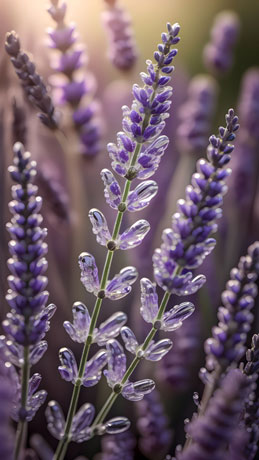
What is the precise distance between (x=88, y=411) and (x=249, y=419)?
0.07m

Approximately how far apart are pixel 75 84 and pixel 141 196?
0.16m

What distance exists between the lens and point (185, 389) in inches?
16.6

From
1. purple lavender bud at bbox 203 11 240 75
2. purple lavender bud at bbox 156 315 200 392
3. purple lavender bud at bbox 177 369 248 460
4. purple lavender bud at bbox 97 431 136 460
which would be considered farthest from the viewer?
purple lavender bud at bbox 203 11 240 75

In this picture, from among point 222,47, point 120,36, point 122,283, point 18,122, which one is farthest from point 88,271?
point 222,47

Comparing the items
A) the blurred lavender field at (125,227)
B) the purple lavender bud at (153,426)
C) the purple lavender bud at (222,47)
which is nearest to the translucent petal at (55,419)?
the blurred lavender field at (125,227)

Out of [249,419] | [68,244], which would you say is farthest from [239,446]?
[68,244]

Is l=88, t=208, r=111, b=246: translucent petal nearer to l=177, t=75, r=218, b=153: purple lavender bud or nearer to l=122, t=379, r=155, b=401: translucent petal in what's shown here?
l=122, t=379, r=155, b=401: translucent petal

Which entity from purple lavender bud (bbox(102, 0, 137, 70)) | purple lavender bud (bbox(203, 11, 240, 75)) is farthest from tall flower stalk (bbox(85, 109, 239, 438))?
purple lavender bud (bbox(203, 11, 240, 75))

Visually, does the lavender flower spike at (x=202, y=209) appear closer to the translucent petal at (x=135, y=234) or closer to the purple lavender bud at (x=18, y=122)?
the translucent petal at (x=135, y=234)

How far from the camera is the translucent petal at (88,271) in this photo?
9.6 inches

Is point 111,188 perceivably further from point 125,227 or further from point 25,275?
point 125,227

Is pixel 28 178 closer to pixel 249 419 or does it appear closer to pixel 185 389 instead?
pixel 249 419

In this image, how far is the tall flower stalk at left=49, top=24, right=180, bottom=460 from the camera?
8.8 inches

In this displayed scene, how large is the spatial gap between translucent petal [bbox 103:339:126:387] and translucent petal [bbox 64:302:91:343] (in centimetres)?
1
